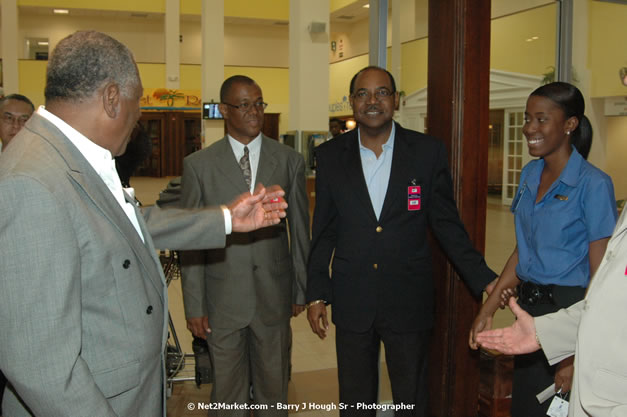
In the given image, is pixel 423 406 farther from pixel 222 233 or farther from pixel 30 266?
pixel 30 266

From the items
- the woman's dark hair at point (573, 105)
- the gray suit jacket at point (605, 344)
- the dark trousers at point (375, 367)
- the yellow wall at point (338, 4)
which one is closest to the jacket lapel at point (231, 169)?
the dark trousers at point (375, 367)

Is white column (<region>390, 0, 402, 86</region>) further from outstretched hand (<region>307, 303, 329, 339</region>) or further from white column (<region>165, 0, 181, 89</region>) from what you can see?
white column (<region>165, 0, 181, 89</region>)

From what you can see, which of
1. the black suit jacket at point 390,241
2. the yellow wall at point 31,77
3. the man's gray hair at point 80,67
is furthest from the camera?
the yellow wall at point 31,77

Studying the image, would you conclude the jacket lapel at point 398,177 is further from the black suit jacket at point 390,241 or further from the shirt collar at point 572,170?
the shirt collar at point 572,170

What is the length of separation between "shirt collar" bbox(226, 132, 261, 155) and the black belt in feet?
5.15

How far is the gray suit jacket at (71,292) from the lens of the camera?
1293 millimetres

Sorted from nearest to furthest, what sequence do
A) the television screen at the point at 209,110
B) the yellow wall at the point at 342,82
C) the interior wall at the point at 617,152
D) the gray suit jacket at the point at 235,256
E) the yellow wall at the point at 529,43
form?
the gray suit jacket at the point at 235,256 → the yellow wall at the point at 529,43 → the interior wall at the point at 617,152 → the television screen at the point at 209,110 → the yellow wall at the point at 342,82

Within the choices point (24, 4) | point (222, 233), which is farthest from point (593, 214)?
point (24, 4)

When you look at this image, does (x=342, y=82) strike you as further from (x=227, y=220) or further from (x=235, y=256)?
(x=227, y=220)

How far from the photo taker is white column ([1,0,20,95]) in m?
17.5

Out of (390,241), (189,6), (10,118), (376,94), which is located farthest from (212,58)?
(390,241)

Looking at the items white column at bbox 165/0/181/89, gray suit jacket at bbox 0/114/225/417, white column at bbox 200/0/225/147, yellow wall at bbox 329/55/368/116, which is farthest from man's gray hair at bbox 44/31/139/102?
yellow wall at bbox 329/55/368/116

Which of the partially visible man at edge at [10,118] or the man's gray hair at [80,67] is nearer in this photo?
the man's gray hair at [80,67]

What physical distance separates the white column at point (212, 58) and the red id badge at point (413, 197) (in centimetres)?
1208
